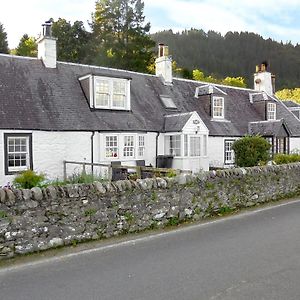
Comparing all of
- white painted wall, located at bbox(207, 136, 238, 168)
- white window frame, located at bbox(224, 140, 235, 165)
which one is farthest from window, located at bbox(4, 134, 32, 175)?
white window frame, located at bbox(224, 140, 235, 165)

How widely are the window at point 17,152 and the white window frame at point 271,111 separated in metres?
20.4

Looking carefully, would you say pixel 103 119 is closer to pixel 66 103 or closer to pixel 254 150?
pixel 66 103

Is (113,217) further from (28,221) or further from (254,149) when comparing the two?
(254,149)

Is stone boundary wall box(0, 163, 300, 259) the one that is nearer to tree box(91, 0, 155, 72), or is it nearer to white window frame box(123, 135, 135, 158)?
white window frame box(123, 135, 135, 158)

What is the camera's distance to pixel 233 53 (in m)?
104

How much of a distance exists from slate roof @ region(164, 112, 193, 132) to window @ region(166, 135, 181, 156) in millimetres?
535

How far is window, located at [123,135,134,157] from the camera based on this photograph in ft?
66.5

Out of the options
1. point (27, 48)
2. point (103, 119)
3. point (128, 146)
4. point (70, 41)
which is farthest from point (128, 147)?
point (70, 41)

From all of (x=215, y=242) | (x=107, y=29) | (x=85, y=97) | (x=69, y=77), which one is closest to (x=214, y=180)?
(x=215, y=242)

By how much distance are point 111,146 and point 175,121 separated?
4615 millimetres

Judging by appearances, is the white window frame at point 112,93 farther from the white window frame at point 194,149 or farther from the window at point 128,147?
the white window frame at point 194,149

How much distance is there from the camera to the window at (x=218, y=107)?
26.3 m

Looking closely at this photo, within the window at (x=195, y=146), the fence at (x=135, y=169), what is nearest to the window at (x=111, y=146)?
the fence at (x=135, y=169)

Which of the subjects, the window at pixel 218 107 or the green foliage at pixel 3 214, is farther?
the window at pixel 218 107
